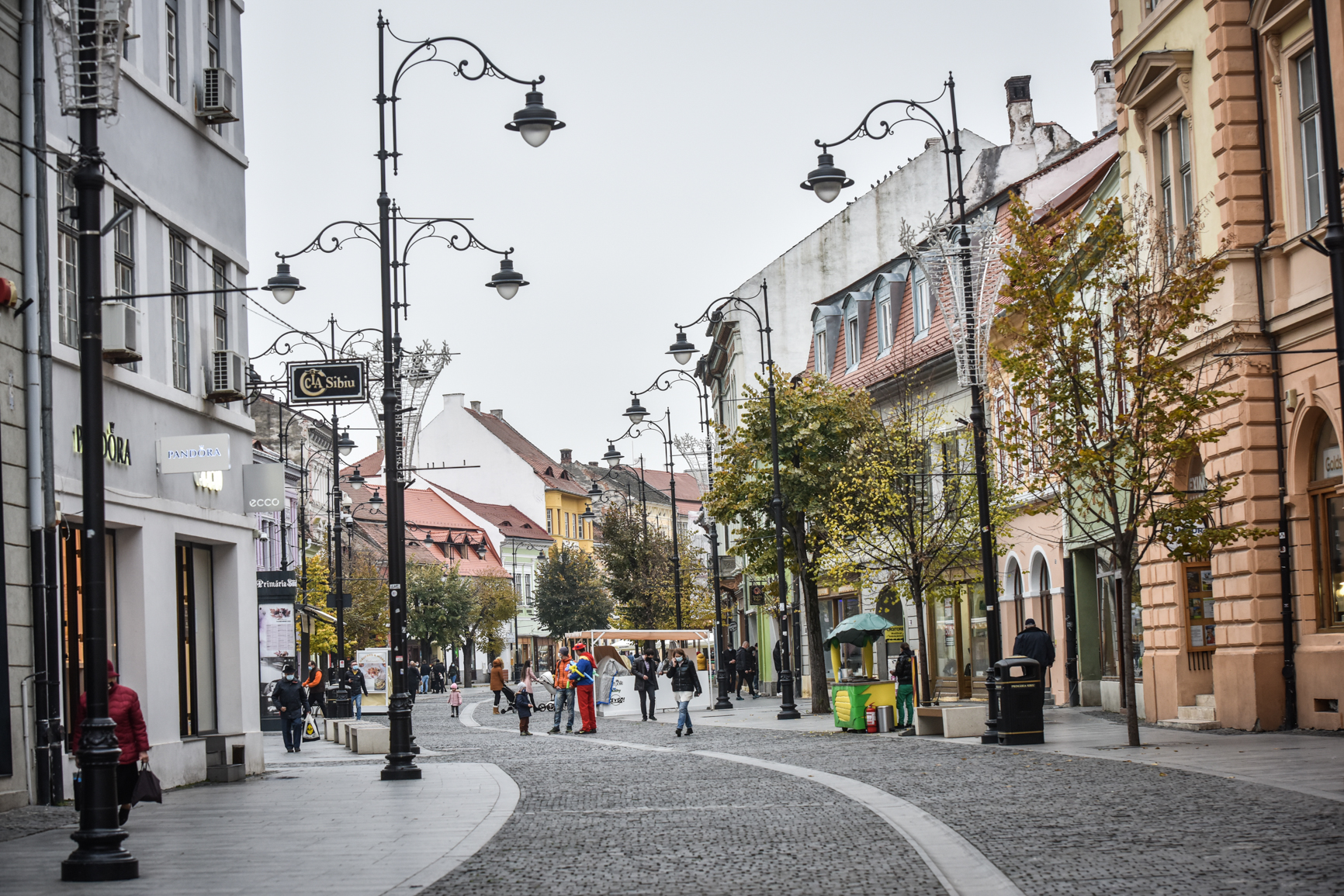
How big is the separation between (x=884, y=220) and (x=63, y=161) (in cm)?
3797

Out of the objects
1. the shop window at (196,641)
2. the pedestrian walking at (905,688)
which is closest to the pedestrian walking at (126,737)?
the shop window at (196,641)

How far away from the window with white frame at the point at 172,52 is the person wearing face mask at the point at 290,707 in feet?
38.4

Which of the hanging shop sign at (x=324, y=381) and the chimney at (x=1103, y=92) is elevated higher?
the chimney at (x=1103, y=92)

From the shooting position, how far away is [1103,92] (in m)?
42.3

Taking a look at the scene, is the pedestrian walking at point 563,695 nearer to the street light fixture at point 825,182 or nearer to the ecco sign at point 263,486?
the ecco sign at point 263,486

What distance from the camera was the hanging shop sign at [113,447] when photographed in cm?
1812

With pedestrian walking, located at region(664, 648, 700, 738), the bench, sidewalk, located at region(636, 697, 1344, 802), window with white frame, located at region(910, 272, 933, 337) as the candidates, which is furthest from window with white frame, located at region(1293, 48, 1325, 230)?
window with white frame, located at region(910, 272, 933, 337)

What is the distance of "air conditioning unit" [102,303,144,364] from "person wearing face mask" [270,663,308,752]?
11.8 m

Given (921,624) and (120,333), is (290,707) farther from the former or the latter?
(120,333)

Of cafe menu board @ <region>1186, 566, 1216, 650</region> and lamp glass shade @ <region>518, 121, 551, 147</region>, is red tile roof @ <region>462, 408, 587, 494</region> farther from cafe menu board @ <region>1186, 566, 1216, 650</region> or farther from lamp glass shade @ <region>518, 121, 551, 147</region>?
lamp glass shade @ <region>518, 121, 551, 147</region>

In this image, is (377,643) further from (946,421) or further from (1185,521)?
(1185,521)

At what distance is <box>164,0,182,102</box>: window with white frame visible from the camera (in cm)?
2116

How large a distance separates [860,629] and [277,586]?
12.2m

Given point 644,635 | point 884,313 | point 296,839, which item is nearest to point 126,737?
point 296,839
